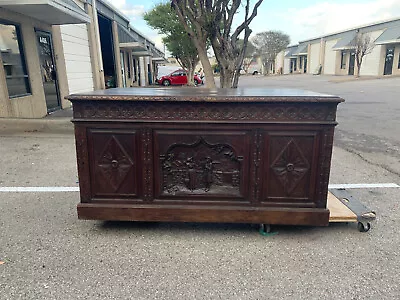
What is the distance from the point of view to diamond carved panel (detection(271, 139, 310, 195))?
273 centimetres

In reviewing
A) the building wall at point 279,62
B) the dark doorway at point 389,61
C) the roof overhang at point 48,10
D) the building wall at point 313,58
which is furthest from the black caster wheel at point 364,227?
the building wall at point 279,62

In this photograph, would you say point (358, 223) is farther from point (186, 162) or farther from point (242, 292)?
point (186, 162)

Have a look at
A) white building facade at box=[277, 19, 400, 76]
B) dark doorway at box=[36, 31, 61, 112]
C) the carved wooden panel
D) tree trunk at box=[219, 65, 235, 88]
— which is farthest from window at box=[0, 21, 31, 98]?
white building facade at box=[277, 19, 400, 76]

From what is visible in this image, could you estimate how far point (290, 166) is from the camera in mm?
2777

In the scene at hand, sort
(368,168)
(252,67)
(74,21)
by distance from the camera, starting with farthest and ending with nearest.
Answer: (252,67), (74,21), (368,168)

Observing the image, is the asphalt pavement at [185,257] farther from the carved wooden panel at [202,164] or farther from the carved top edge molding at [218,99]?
the carved top edge molding at [218,99]

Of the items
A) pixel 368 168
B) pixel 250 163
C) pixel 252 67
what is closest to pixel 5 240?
pixel 250 163

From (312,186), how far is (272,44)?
62.4m

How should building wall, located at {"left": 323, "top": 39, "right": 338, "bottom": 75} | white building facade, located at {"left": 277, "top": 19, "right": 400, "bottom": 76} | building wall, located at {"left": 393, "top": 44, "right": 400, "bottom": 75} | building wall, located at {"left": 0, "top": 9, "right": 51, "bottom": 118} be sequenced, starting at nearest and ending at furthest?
building wall, located at {"left": 0, "top": 9, "right": 51, "bottom": 118} → building wall, located at {"left": 393, "top": 44, "right": 400, "bottom": 75} → white building facade, located at {"left": 277, "top": 19, "right": 400, "bottom": 76} → building wall, located at {"left": 323, "top": 39, "right": 338, "bottom": 75}

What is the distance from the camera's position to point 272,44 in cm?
6009

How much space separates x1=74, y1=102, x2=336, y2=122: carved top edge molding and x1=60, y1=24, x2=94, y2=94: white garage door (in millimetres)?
9831

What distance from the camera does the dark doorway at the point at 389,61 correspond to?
118ft

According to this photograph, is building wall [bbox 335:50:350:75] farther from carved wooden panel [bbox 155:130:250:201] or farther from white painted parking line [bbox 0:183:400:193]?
carved wooden panel [bbox 155:130:250:201]

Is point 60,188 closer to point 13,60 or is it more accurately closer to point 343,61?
point 13,60
